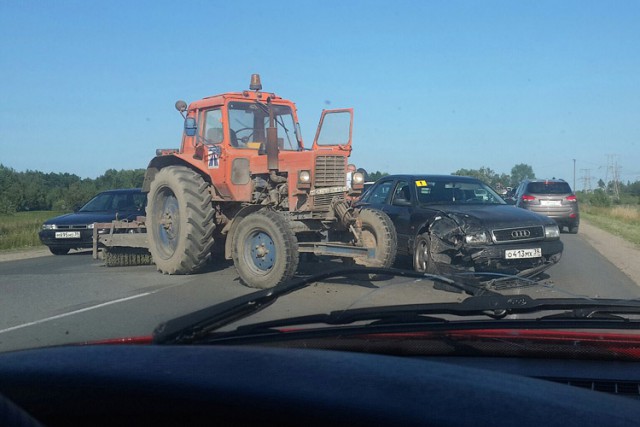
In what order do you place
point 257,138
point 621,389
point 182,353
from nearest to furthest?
point 182,353 → point 621,389 → point 257,138

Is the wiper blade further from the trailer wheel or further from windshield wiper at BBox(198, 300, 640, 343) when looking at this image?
the trailer wheel

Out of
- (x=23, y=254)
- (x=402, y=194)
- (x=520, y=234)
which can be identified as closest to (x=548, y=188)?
(x=402, y=194)

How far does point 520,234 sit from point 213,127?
16.4 feet

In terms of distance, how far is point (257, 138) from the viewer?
10.9m

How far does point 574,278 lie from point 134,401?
1009 centimetres

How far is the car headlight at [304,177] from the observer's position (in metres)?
10.0

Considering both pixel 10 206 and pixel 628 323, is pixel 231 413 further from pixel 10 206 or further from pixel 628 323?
pixel 10 206

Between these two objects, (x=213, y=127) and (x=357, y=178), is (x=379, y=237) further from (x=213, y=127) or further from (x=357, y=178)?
(x=213, y=127)

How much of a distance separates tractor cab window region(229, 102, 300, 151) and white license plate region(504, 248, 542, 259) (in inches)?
152

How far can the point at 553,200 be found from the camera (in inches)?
853

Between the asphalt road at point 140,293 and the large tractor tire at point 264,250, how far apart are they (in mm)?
296

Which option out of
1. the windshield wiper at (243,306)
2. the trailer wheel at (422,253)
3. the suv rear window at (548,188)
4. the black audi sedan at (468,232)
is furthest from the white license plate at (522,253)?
the suv rear window at (548,188)

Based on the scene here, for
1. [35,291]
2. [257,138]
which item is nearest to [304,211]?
[257,138]

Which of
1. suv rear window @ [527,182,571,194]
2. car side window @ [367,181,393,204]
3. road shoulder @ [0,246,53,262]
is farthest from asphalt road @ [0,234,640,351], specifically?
suv rear window @ [527,182,571,194]
